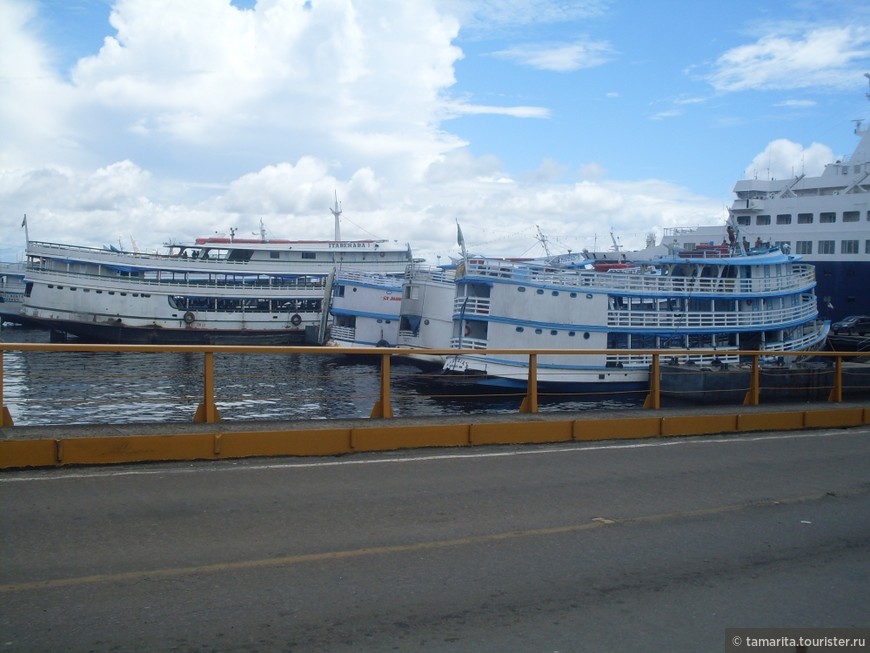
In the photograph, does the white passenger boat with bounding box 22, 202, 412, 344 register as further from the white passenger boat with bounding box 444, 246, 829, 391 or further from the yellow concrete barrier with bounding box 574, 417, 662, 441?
the yellow concrete barrier with bounding box 574, 417, 662, 441

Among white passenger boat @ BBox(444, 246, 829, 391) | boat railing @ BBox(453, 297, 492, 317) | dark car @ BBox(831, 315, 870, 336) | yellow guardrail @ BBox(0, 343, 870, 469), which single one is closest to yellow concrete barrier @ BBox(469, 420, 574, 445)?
yellow guardrail @ BBox(0, 343, 870, 469)

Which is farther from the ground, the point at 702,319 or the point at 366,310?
the point at 366,310

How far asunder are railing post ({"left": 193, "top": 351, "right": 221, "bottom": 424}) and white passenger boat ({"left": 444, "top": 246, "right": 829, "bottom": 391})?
Answer: 17.6 m

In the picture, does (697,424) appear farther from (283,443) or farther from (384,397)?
(283,443)

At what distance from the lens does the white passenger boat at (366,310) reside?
42969mm

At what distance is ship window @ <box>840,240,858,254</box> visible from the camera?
5178 cm

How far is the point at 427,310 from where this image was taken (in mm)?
37188

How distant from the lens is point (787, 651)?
14.8 feet

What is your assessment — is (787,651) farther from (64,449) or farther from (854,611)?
(64,449)

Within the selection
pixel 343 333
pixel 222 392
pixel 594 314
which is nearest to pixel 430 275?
pixel 343 333

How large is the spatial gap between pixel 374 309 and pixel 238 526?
121 ft

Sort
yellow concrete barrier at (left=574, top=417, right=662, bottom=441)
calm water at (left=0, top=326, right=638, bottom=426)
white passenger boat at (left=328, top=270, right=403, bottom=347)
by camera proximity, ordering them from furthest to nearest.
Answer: white passenger boat at (left=328, top=270, right=403, bottom=347) < calm water at (left=0, top=326, right=638, bottom=426) < yellow concrete barrier at (left=574, top=417, right=662, bottom=441)

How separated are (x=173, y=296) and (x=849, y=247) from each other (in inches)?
1719

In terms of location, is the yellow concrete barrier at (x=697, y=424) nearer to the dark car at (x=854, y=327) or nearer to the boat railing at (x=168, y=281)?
the dark car at (x=854, y=327)
